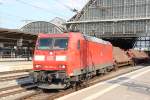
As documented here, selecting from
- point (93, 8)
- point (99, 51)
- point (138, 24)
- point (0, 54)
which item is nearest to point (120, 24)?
point (138, 24)

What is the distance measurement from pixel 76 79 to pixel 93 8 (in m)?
83.6

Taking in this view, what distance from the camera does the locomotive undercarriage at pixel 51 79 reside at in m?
17.7

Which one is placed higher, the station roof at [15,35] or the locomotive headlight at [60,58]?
the station roof at [15,35]

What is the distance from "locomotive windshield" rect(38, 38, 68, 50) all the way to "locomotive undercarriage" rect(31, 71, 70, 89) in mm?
1510

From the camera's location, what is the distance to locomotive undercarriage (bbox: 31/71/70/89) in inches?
697

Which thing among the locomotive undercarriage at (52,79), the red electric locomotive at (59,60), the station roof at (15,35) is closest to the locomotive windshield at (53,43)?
the red electric locomotive at (59,60)

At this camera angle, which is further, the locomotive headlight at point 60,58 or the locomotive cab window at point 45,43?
the locomotive cab window at point 45,43

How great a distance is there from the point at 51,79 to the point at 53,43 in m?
2.25

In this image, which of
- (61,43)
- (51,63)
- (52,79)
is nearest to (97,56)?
(61,43)

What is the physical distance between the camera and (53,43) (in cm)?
1903

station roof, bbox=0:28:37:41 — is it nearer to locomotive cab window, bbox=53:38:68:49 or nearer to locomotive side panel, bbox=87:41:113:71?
locomotive side panel, bbox=87:41:113:71

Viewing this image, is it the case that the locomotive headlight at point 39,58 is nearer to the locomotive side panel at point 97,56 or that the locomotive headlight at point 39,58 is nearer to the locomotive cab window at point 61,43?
the locomotive cab window at point 61,43

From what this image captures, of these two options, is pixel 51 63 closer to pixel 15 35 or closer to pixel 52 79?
pixel 52 79

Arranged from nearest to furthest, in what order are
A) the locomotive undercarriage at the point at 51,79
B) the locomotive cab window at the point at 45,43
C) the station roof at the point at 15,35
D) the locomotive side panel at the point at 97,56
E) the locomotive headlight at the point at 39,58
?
1. the locomotive undercarriage at the point at 51,79
2. the locomotive headlight at the point at 39,58
3. the locomotive cab window at the point at 45,43
4. the locomotive side panel at the point at 97,56
5. the station roof at the point at 15,35
